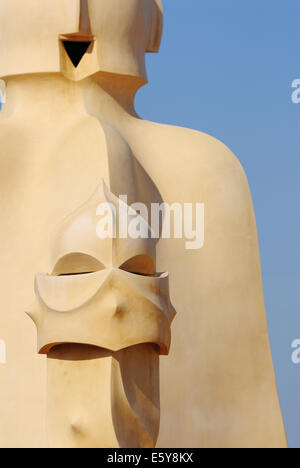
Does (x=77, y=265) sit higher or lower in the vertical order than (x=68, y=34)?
lower

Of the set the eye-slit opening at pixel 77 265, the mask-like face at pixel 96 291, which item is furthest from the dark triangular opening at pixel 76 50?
the eye-slit opening at pixel 77 265

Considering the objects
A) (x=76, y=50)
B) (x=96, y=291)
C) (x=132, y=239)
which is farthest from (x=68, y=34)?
(x=96, y=291)

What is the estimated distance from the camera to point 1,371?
10.9 metres

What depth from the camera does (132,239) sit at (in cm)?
951

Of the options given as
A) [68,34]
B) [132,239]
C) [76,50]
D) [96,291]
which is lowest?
[96,291]

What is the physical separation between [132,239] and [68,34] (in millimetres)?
2369

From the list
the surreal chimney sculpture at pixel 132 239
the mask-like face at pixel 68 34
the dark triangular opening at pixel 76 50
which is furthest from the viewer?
the dark triangular opening at pixel 76 50

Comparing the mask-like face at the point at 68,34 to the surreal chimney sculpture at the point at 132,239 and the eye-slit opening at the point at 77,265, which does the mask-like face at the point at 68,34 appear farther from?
the eye-slit opening at the point at 77,265

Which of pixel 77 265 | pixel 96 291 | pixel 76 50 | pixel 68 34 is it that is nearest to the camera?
pixel 96 291

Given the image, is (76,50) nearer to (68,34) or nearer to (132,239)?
(68,34)

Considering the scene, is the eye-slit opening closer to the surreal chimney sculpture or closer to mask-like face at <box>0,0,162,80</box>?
the surreal chimney sculpture

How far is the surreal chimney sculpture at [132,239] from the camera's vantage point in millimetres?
9703

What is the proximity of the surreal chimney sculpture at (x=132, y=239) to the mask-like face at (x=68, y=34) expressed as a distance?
0.04 ft

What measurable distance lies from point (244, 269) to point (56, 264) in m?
2.67
